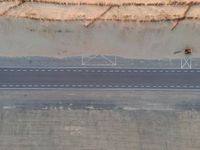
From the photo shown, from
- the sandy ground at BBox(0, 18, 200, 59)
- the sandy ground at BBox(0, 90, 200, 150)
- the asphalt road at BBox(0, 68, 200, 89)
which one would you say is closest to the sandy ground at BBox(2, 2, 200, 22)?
the sandy ground at BBox(0, 18, 200, 59)

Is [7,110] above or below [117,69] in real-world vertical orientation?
below

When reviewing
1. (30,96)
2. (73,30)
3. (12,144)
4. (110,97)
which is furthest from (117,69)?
(12,144)

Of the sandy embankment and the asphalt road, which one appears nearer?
the asphalt road

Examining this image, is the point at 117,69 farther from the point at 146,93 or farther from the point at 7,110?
the point at 7,110

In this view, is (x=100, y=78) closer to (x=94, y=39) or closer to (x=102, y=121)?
(x=94, y=39)

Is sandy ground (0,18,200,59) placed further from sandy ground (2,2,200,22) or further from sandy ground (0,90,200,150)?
sandy ground (0,90,200,150)

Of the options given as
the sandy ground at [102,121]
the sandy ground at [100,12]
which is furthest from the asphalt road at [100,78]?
the sandy ground at [100,12]

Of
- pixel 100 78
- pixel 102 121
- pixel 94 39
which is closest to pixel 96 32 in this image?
pixel 94 39

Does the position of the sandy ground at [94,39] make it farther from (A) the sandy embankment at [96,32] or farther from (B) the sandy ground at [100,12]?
(B) the sandy ground at [100,12]

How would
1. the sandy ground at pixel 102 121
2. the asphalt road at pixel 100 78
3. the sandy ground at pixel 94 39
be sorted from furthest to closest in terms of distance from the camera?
the sandy ground at pixel 94 39, the asphalt road at pixel 100 78, the sandy ground at pixel 102 121
